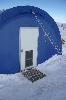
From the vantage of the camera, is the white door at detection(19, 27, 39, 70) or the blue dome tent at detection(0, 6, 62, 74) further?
the white door at detection(19, 27, 39, 70)

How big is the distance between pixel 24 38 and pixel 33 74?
2.16 m

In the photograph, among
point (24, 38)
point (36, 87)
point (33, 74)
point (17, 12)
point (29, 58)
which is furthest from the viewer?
point (29, 58)

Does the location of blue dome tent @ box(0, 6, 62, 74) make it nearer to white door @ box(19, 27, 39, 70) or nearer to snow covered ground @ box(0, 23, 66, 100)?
white door @ box(19, 27, 39, 70)

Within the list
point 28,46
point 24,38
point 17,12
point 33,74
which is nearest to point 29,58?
point 28,46

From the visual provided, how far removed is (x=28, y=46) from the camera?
433 inches

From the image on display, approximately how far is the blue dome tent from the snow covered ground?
806mm

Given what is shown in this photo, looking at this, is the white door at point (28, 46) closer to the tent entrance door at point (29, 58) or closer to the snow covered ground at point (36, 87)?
the tent entrance door at point (29, 58)

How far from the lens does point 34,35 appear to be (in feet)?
36.9

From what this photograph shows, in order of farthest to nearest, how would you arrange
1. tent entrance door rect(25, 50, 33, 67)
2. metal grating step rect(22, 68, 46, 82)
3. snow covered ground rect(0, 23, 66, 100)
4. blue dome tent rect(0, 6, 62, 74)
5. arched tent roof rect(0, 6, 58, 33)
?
tent entrance door rect(25, 50, 33, 67)
blue dome tent rect(0, 6, 62, 74)
arched tent roof rect(0, 6, 58, 33)
metal grating step rect(22, 68, 46, 82)
snow covered ground rect(0, 23, 66, 100)

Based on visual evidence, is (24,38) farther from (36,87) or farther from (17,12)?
(36,87)

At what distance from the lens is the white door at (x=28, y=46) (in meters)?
10.6

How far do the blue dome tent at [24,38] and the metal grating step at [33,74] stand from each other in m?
0.63

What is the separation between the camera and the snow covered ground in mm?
7652

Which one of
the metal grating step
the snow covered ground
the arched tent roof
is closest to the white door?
the metal grating step
